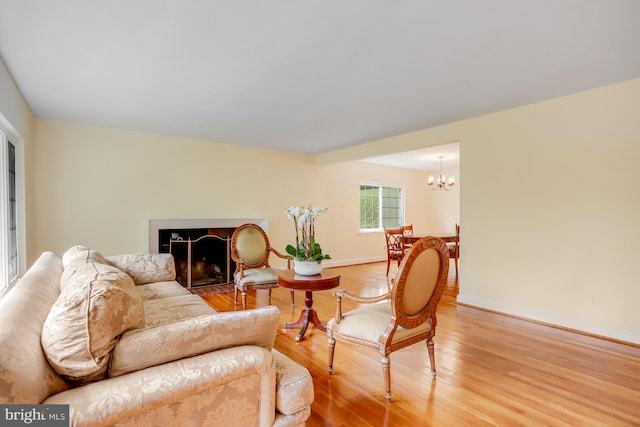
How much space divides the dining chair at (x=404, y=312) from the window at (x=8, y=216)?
9.49 ft

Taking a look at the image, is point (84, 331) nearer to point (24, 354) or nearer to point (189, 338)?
point (24, 354)

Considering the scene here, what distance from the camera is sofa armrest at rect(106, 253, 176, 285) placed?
315 centimetres

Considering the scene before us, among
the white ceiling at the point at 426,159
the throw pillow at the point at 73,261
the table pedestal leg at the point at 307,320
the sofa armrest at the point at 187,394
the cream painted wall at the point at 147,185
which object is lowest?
the table pedestal leg at the point at 307,320

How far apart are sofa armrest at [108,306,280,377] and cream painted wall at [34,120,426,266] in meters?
4.08

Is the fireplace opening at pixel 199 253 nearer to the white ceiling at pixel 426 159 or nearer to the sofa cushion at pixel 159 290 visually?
the sofa cushion at pixel 159 290

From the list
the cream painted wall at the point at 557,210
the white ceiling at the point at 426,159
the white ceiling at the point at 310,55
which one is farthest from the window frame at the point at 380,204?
the white ceiling at the point at 310,55

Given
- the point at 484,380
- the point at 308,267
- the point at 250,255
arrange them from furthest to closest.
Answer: the point at 250,255, the point at 308,267, the point at 484,380

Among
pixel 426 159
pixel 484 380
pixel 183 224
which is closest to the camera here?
pixel 484 380

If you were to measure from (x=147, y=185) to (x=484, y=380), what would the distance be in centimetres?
473

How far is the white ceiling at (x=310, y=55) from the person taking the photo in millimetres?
1880

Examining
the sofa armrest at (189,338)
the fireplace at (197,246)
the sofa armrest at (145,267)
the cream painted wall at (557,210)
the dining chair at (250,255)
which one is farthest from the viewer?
the fireplace at (197,246)

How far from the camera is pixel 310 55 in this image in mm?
2391

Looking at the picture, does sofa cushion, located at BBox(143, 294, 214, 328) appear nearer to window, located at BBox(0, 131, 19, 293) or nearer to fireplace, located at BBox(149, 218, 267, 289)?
window, located at BBox(0, 131, 19, 293)

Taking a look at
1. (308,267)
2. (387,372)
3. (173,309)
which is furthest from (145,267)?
(387,372)
